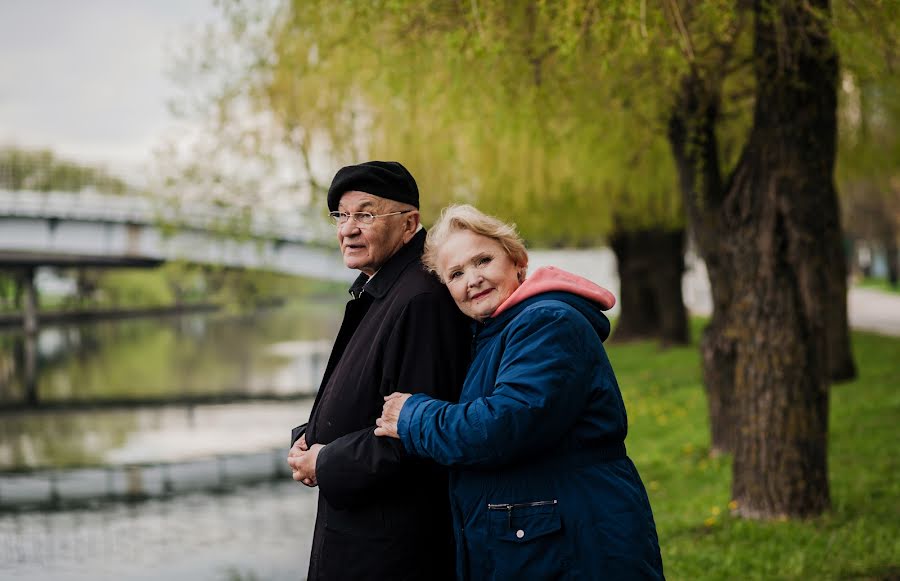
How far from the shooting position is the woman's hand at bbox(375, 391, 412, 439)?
2980 millimetres

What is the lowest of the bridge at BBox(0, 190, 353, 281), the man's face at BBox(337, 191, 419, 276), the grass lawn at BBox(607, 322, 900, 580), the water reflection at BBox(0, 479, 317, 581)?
the water reflection at BBox(0, 479, 317, 581)

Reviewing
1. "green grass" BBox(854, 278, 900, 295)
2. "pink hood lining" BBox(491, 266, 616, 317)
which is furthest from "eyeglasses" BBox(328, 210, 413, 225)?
"green grass" BBox(854, 278, 900, 295)

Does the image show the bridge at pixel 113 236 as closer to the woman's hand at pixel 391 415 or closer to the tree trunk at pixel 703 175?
the tree trunk at pixel 703 175

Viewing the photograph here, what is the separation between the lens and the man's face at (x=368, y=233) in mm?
3307

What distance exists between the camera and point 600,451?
9.32ft

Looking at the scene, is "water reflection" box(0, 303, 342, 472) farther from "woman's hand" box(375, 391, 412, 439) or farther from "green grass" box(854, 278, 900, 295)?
"green grass" box(854, 278, 900, 295)

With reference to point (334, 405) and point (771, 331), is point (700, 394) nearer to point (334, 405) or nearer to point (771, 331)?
point (771, 331)

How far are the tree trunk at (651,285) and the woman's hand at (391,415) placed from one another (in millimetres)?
17891

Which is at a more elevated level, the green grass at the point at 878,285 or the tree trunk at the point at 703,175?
the tree trunk at the point at 703,175

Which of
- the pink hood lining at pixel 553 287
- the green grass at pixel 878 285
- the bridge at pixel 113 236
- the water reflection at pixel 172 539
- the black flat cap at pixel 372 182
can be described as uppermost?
the black flat cap at pixel 372 182

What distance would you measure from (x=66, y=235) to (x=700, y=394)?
68.1ft

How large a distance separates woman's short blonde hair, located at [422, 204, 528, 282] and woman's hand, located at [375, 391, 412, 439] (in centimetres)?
38

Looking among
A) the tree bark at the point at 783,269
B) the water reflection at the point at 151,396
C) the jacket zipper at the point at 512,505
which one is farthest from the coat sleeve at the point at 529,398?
the water reflection at the point at 151,396

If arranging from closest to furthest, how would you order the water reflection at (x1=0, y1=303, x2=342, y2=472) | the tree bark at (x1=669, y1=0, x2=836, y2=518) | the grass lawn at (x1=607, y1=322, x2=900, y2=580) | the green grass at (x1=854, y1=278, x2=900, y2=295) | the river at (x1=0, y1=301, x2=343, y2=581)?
the grass lawn at (x1=607, y1=322, x2=900, y2=580), the tree bark at (x1=669, y1=0, x2=836, y2=518), the river at (x1=0, y1=301, x2=343, y2=581), the water reflection at (x1=0, y1=303, x2=342, y2=472), the green grass at (x1=854, y1=278, x2=900, y2=295)
